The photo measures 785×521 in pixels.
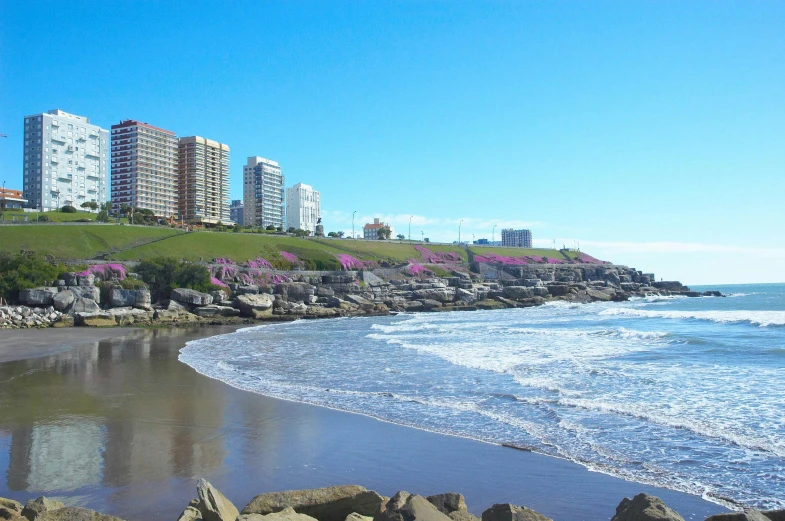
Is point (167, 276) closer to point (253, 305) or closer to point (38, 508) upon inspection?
point (253, 305)

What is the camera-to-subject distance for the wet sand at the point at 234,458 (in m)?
7.34

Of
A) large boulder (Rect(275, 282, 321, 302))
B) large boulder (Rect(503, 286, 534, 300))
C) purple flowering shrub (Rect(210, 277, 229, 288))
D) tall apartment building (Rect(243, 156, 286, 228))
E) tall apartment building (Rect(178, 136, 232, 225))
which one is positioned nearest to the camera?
purple flowering shrub (Rect(210, 277, 229, 288))

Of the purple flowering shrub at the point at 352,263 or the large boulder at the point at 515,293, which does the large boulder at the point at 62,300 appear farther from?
the large boulder at the point at 515,293

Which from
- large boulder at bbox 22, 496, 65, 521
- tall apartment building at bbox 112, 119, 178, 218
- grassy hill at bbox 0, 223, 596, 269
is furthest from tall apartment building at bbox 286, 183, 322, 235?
large boulder at bbox 22, 496, 65, 521

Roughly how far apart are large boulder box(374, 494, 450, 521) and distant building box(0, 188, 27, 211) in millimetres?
90624

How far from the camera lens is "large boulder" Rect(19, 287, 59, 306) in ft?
125

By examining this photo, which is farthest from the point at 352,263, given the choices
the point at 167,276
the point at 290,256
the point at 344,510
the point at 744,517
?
the point at 744,517

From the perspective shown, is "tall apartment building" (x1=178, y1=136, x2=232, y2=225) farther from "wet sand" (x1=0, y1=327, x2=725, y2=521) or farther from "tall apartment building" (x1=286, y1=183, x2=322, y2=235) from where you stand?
"wet sand" (x1=0, y1=327, x2=725, y2=521)

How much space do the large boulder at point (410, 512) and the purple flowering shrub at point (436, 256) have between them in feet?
271

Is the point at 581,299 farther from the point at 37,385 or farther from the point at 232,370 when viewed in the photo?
the point at 37,385

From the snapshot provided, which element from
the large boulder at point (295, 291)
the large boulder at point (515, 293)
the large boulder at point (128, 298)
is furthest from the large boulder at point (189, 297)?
the large boulder at point (515, 293)

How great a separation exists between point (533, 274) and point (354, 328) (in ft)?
192

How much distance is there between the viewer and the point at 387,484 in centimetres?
790

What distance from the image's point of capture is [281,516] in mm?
5383
